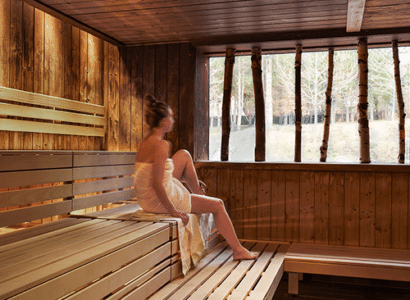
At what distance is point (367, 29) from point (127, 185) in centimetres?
297

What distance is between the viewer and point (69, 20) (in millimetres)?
3816

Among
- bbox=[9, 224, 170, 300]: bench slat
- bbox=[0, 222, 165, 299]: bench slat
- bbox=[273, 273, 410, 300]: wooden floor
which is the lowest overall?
bbox=[273, 273, 410, 300]: wooden floor

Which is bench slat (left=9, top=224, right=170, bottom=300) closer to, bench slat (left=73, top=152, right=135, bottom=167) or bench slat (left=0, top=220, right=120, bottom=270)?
bench slat (left=0, top=220, right=120, bottom=270)

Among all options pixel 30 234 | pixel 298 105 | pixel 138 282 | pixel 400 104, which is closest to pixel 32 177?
pixel 30 234

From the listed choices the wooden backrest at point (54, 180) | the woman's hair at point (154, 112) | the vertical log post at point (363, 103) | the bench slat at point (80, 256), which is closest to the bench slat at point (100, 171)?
the wooden backrest at point (54, 180)

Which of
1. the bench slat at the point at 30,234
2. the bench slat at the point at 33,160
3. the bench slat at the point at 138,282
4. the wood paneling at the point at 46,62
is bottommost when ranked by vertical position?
the bench slat at the point at 138,282

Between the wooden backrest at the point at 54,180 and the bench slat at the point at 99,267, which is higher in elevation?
the wooden backrest at the point at 54,180

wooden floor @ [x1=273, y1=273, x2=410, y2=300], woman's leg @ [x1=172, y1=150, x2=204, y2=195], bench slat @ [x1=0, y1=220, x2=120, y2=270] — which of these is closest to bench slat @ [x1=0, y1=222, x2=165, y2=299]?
bench slat @ [x1=0, y1=220, x2=120, y2=270]

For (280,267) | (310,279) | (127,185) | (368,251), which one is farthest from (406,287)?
(127,185)

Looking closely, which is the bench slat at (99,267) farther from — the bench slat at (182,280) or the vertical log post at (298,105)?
the vertical log post at (298,105)

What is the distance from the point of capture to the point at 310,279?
13.4ft

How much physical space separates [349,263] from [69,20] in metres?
3.39

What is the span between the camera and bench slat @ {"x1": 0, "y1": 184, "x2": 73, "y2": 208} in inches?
107

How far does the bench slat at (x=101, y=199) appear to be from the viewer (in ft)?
11.5
